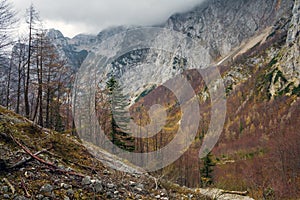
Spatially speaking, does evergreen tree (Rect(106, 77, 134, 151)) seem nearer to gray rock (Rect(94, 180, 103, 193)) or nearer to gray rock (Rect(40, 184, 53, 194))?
gray rock (Rect(94, 180, 103, 193))

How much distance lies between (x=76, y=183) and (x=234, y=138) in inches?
6374

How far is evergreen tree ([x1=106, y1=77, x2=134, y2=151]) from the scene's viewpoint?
36.8m

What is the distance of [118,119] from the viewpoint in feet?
125

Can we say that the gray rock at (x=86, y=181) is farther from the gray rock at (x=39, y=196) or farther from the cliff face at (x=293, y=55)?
the cliff face at (x=293, y=55)

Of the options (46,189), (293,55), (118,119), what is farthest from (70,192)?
(293,55)

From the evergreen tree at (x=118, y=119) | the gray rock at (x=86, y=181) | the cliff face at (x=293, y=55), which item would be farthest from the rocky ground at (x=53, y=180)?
the cliff face at (x=293, y=55)

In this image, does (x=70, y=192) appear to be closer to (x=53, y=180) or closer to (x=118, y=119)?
(x=53, y=180)

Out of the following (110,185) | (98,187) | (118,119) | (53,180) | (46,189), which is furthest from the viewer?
(118,119)

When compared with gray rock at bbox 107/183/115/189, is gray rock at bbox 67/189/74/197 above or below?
above

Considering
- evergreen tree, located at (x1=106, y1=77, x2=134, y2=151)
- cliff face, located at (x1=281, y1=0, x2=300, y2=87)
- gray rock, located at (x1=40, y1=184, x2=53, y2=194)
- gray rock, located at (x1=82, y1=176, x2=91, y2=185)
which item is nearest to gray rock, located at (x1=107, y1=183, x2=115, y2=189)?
gray rock, located at (x1=82, y1=176, x2=91, y2=185)

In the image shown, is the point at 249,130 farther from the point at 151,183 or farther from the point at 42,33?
the point at 151,183

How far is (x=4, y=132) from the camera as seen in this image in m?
7.66

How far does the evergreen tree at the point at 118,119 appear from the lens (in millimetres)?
36844

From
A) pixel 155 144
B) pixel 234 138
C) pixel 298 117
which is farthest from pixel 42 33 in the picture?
pixel 234 138
